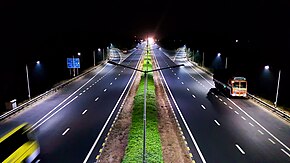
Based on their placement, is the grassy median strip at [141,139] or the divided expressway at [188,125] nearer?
the grassy median strip at [141,139]

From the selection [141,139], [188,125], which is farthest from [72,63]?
[141,139]

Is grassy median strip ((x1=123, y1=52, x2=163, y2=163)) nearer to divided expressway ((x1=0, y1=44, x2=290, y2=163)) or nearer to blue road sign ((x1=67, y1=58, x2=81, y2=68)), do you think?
divided expressway ((x1=0, y1=44, x2=290, y2=163))

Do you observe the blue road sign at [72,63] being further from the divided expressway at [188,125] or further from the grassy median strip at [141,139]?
the grassy median strip at [141,139]

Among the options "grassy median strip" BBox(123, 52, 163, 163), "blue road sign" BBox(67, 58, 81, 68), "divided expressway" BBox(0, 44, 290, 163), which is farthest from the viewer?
"blue road sign" BBox(67, 58, 81, 68)

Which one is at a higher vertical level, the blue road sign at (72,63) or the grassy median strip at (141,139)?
the blue road sign at (72,63)

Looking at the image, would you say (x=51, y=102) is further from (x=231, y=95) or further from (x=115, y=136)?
(x=231, y=95)

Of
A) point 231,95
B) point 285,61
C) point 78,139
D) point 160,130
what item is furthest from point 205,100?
point 285,61

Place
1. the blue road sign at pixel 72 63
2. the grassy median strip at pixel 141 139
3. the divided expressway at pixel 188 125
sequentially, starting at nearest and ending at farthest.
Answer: the grassy median strip at pixel 141 139
the divided expressway at pixel 188 125
the blue road sign at pixel 72 63

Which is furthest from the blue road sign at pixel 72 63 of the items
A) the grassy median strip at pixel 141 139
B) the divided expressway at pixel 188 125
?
the grassy median strip at pixel 141 139

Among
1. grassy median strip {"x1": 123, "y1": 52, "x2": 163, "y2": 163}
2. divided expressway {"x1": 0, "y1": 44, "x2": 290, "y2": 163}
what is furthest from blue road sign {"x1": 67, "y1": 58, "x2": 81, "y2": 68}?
grassy median strip {"x1": 123, "y1": 52, "x2": 163, "y2": 163}

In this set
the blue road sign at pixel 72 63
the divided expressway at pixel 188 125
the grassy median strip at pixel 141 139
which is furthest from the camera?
the blue road sign at pixel 72 63

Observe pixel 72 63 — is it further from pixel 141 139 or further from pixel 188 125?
pixel 141 139

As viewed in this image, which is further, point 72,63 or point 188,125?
point 72,63

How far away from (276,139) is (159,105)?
17.1 meters
